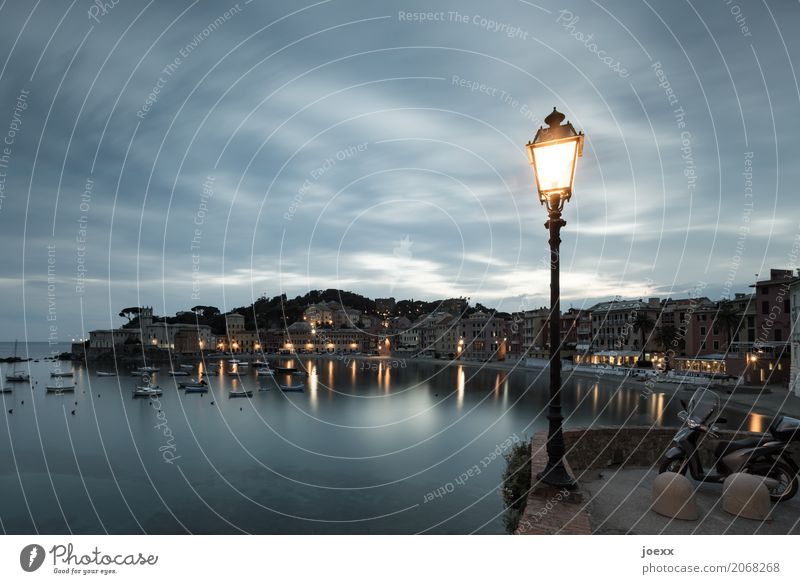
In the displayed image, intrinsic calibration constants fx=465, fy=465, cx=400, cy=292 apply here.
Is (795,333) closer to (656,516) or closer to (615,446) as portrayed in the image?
(615,446)

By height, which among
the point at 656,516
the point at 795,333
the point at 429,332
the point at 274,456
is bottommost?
the point at 274,456

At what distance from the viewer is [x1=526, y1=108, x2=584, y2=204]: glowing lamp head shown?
4508 mm

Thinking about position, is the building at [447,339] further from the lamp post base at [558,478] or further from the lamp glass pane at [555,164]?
the lamp glass pane at [555,164]

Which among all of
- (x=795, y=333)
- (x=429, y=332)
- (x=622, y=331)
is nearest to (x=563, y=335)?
(x=622, y=331)

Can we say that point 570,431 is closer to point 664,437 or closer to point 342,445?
point 664,437

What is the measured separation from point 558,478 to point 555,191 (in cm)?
290

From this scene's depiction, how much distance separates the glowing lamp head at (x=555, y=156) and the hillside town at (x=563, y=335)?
3.72 m

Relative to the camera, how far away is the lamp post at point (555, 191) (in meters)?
4.51

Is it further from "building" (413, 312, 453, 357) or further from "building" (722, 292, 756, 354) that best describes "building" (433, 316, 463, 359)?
"building" (722, 292, 756, 354)

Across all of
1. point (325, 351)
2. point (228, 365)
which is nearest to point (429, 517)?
point (228, 365)

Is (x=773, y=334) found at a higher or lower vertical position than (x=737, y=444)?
higher

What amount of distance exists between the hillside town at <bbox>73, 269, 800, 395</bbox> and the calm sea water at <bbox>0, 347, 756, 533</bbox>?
9.66 meters

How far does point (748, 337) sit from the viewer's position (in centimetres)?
5238

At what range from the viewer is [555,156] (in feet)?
15.0
